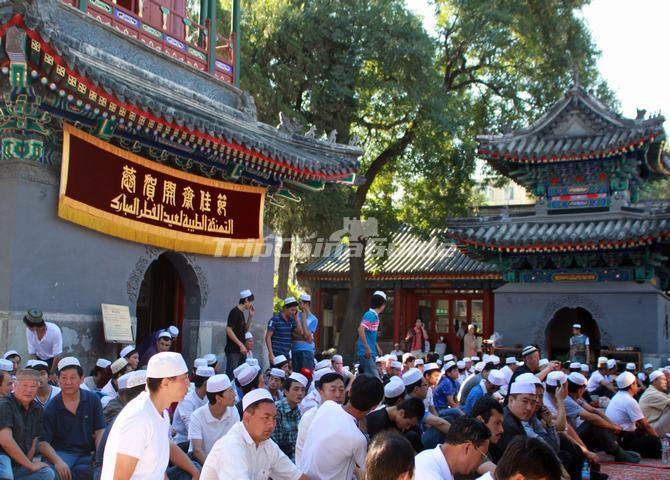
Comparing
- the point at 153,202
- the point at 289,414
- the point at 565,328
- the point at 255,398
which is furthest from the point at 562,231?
the point at 255,398

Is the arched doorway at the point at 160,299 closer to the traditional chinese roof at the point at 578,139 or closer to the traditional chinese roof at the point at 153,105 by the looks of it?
the traditional chinese roof at the point at 153,105

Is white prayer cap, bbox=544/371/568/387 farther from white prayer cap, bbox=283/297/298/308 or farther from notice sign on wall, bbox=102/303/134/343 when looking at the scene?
notice sign on wall, bbox=102/303/134/343

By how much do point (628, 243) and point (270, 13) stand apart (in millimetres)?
10672

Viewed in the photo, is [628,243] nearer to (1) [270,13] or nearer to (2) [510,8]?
(2) [510,8]

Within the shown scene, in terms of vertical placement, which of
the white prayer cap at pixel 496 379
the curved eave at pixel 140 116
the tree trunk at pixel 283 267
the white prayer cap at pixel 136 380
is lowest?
the white prayer cap at pixel 496 379

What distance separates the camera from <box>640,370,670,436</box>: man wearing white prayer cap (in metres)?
10.9

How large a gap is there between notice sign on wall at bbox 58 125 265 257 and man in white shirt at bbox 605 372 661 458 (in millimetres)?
6579

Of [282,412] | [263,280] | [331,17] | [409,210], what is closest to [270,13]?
[331,17]

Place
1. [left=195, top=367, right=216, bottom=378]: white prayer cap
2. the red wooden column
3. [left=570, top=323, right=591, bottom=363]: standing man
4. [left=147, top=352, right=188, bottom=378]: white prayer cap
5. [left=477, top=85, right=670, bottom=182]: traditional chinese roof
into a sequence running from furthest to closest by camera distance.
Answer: the red wooden column, [left=477, top=85, right=670, bottom=182]: traditional chinese roof, [left=570, top=323, right=591, bottom=363]: standing man, [left=195, top=367, right=216, bottom=378]: white prayer cap, [left=147, top=352, right=188, bottom=378]: white prayer cap

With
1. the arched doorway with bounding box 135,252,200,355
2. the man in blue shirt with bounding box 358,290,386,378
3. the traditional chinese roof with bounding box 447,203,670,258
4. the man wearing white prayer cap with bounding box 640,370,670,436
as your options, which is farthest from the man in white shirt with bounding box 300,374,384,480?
the traditional chinese roof with bounding box 447,203,670,258

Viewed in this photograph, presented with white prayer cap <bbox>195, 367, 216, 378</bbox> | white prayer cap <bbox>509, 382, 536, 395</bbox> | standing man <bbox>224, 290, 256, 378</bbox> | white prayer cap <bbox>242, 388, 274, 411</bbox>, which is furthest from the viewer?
standing man <bbox>224, 290, 256, 378</bbox>

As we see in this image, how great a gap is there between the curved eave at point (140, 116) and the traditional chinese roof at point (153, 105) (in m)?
0.01

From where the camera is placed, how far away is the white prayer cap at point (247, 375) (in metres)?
8.11

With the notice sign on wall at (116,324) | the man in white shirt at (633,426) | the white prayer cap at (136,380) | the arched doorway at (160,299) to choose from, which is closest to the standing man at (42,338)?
the notice sign on wall at (116,324)
